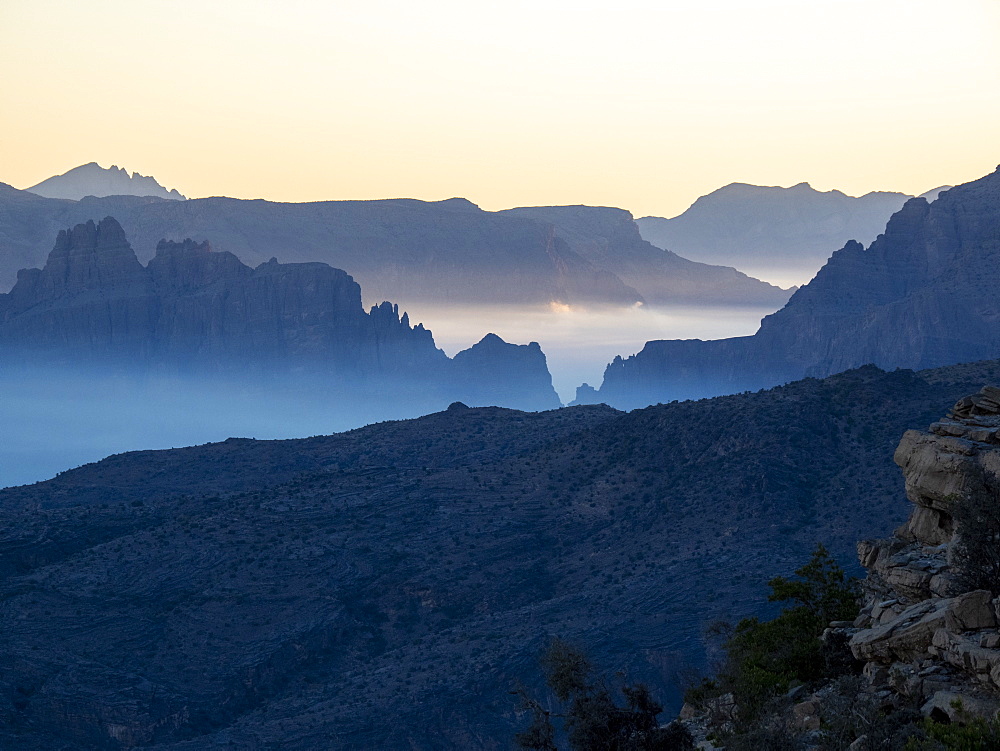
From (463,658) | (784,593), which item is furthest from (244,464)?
(784,593)

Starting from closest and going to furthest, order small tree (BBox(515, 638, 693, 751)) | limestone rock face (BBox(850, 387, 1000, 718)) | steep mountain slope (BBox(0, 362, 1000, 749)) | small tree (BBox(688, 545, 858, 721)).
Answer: limestone rock face (BBox(850, 387, 1000, 718)) < small tree (BBox(688, 545, 858, 721)) < small tree (BBox(515, 638, 693, 751)) < steep mountain slope (BBox(0, 362, 1000, 749))

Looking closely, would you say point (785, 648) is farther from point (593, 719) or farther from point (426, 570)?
point (426, 570)

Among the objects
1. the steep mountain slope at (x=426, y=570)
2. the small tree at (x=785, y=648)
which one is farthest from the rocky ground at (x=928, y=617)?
the steep mountain slope at (x=426, y=570)

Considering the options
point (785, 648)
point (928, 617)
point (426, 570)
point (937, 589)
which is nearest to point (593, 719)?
point (785, 648)

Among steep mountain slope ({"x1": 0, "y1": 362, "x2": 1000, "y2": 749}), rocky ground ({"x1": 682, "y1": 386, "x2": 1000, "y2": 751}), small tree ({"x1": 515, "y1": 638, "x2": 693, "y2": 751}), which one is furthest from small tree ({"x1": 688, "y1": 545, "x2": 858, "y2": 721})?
steep mountain slope ({"x1": 0, "y1": 362, "x2": 1000, "y2": 749})

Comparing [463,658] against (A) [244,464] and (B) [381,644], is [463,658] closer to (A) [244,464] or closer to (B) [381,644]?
(B) [381,644]

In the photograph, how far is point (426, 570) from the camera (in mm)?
113312

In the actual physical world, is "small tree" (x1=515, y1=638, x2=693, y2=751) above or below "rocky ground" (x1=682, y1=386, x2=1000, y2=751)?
below

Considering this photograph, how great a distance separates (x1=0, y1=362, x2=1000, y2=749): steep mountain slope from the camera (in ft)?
299

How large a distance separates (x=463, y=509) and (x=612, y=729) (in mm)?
77547

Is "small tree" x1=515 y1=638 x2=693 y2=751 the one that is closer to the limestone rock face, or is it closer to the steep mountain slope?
the limestone rock face

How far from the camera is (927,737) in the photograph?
104 ft

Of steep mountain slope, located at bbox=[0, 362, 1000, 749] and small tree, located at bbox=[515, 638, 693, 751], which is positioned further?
steep mountain slope, located at bbox=[0, 362, 1000, 749]

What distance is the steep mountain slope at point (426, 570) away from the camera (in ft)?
299
